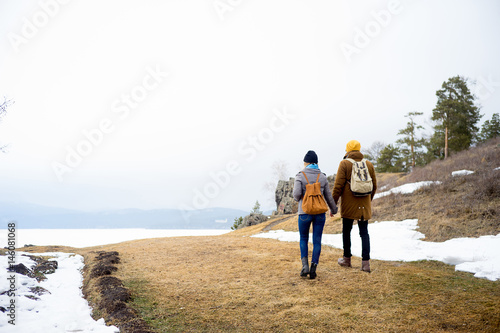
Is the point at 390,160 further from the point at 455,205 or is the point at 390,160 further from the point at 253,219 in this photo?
the point at 455,205

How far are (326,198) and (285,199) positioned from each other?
3075cm

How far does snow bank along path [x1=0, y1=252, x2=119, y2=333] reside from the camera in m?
3.74

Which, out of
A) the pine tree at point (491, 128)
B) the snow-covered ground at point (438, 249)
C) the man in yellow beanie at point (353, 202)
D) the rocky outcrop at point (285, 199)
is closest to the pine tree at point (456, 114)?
the pine tree at point (491, 128)

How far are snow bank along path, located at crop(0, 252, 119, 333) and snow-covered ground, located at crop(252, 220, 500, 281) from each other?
6.91 meters

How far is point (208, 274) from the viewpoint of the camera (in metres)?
6.59

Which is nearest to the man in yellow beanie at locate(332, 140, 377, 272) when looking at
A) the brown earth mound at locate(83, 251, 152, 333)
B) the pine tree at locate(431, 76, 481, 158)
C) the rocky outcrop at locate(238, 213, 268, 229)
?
the brown earth mound at locate(83, 251, 152, 333)

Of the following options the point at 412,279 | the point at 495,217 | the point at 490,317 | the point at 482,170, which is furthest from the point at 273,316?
the point at 482,170

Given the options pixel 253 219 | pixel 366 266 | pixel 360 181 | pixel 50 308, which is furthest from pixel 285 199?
pixel 50 308

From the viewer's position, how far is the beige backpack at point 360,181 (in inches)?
225

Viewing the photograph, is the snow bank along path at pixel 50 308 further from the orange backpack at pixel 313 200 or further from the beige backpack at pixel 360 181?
the beige backpack at pixel 360 181

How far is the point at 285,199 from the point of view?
119ft

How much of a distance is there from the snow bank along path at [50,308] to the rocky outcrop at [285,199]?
28.3 metres

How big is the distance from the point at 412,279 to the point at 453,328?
7.02 ft

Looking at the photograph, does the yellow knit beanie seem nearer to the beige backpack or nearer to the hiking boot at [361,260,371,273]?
the beige backpack
